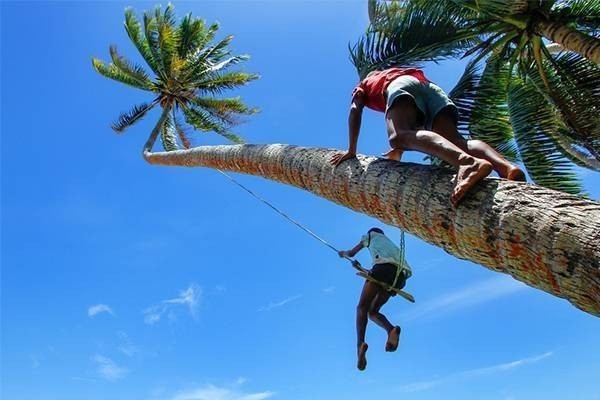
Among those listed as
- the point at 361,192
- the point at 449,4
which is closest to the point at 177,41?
the point at 449,4

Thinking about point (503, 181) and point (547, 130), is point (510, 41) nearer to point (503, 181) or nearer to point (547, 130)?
point (547, 130)

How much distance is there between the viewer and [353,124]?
3.48 meters

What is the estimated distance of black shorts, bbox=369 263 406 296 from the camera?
522cm

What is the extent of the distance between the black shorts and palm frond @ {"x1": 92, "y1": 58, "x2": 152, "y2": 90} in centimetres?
1027

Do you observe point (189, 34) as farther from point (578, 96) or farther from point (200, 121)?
point (578, 96)

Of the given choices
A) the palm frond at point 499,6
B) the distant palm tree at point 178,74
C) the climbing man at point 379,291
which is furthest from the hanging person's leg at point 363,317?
the distant palm tree at point 178,74

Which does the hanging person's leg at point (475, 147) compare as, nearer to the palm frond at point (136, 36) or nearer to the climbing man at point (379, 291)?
the climbing man at point (379, 291)

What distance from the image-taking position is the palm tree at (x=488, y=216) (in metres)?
1.66

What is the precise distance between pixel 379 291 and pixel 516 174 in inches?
113

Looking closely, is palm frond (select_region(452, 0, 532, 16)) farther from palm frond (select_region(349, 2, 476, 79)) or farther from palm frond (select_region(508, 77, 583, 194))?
palm frond (select_region(508, 77, 583, 194))

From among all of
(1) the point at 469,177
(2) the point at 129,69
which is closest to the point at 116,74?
(2) the point at 129,69

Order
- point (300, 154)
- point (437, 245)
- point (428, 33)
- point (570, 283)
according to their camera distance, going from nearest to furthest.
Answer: point (570, 283)
point (437, 245)
point (300, 154)
point (428, 33)

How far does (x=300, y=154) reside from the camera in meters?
3.93

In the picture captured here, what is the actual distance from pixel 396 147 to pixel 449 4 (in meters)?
4.89
